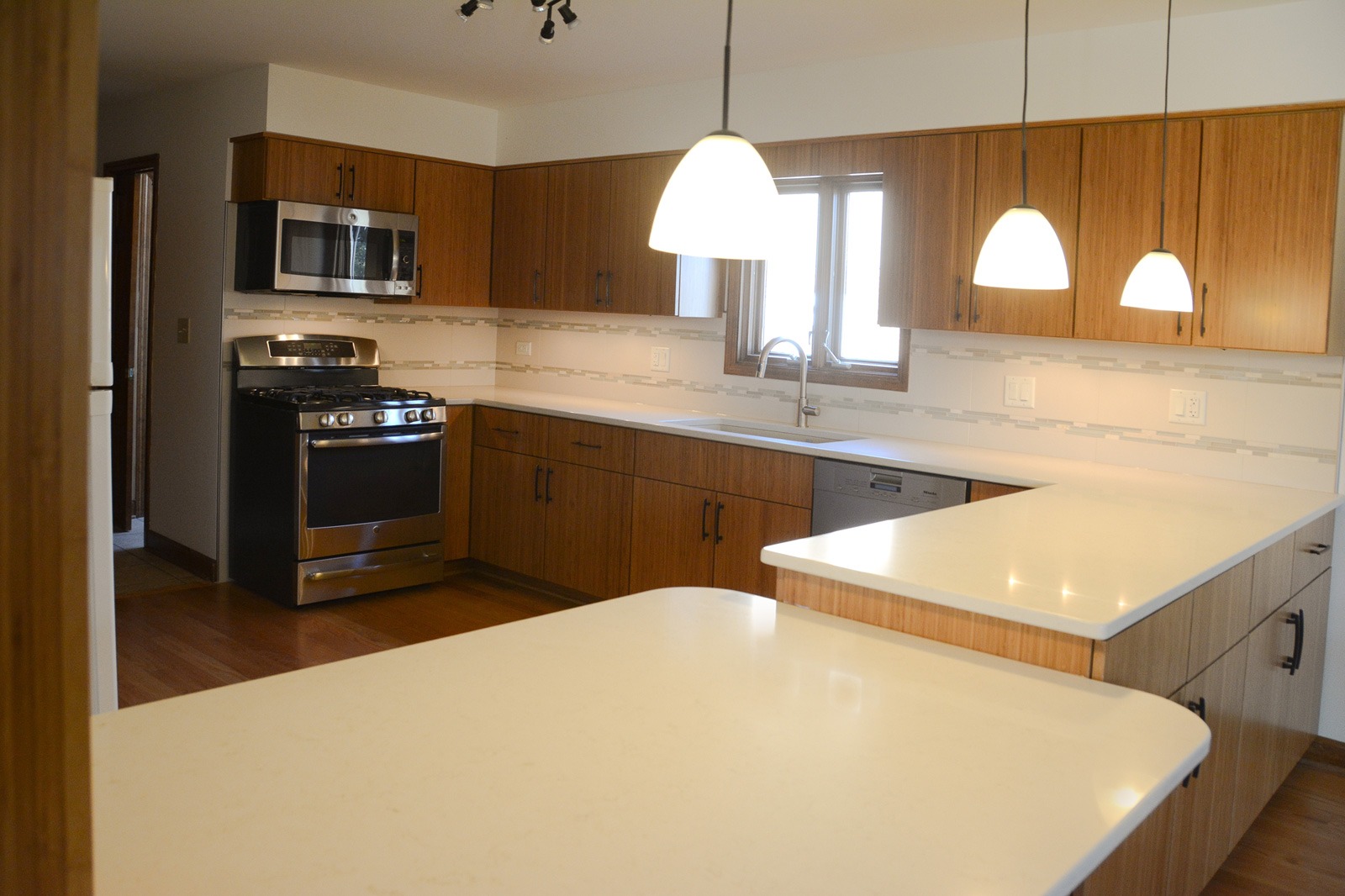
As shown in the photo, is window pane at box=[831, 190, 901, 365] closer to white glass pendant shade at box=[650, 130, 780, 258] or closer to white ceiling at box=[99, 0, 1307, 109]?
white ceiling at box=[99, 0, 1307, 109]

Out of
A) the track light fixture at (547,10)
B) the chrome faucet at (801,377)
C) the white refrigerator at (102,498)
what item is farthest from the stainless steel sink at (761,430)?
the white refrigerator at (102,498)

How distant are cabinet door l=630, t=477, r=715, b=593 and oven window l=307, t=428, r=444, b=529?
1062mm

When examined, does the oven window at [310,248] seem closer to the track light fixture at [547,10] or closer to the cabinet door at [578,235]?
the cabinet door at [578,235]

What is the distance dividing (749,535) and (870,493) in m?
0.56

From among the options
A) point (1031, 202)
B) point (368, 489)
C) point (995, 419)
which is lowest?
point (368, 489)

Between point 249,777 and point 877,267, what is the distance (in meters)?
3.67

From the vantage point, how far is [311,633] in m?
4.21

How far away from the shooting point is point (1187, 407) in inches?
138

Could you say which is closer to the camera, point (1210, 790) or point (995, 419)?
point (1210, 790)

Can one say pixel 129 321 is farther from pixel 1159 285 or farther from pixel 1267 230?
pixel 1267 230

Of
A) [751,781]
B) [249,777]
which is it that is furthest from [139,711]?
[751,781]

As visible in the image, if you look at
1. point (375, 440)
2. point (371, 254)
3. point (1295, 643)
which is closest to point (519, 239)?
point (371, 254)

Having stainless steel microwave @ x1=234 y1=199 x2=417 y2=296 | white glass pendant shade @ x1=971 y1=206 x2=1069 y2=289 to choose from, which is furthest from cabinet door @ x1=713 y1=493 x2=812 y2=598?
stainless steel microwave @ x1=234 y1=199 x2=417 y2=296

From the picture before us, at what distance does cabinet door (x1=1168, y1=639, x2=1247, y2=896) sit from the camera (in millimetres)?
2100
